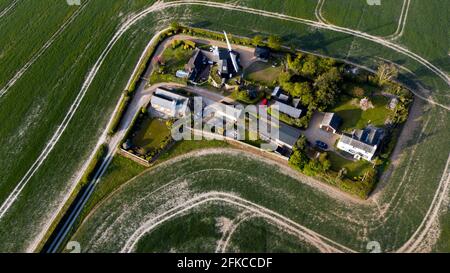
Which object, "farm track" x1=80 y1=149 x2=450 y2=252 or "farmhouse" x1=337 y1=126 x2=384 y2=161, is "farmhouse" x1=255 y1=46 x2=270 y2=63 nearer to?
"farmhouse" x1=337 y1=126 x2=384 y2=161

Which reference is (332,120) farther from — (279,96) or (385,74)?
(385,74)

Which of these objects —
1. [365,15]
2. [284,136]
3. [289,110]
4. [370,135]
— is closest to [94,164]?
[284,136]

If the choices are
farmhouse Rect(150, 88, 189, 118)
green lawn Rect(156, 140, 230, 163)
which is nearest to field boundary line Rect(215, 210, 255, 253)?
green lawn Rect(156, 140, 230, 163)

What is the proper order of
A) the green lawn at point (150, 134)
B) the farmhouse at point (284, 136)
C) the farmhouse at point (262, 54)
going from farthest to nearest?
the farmhouse at point (262, 54), the green lawn at point (150, 134), the farmhouse at point (284, 136)

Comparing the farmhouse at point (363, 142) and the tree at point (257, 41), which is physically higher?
the tree at point (257, 41)

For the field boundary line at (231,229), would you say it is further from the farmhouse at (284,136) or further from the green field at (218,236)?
the farmhouse at (284,136)

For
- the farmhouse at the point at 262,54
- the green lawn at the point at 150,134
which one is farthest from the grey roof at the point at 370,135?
the green lawn at the point at 150,134

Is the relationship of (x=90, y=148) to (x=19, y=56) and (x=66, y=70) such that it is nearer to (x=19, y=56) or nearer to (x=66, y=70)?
(x=66, y=70)
